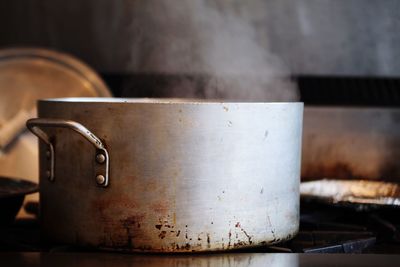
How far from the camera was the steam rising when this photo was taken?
205cm

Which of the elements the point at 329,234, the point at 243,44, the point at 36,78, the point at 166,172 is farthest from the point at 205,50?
the point at 166,172

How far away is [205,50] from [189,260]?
1160 millimetres

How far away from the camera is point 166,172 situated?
3.41 ft

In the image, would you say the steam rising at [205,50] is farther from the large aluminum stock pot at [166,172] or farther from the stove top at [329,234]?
the large aluminum stock pot at [166,172]

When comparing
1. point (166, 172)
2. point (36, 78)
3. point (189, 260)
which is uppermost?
point (36, 78)

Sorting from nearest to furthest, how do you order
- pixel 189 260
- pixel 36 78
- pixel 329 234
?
1. pixel 189 260
2. pixel 329 234
3. pixel 36 78

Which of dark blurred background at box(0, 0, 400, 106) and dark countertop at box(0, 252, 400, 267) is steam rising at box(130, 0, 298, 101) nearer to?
dark blurred background at box(0, 0, 400, 106)

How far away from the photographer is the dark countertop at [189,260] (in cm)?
97

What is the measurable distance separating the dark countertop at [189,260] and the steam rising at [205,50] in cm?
106

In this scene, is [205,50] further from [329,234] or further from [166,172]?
[166,172]

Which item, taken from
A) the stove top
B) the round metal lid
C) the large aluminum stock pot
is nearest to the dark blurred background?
the round metal lid

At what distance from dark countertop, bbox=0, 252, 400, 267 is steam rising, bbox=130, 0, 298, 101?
1.06 m

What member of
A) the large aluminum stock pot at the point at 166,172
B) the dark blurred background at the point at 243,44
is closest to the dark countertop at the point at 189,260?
the large aluminum stock pot at the point at 166,172

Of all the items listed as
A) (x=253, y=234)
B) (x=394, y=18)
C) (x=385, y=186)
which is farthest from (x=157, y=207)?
(x=394, y=18)
